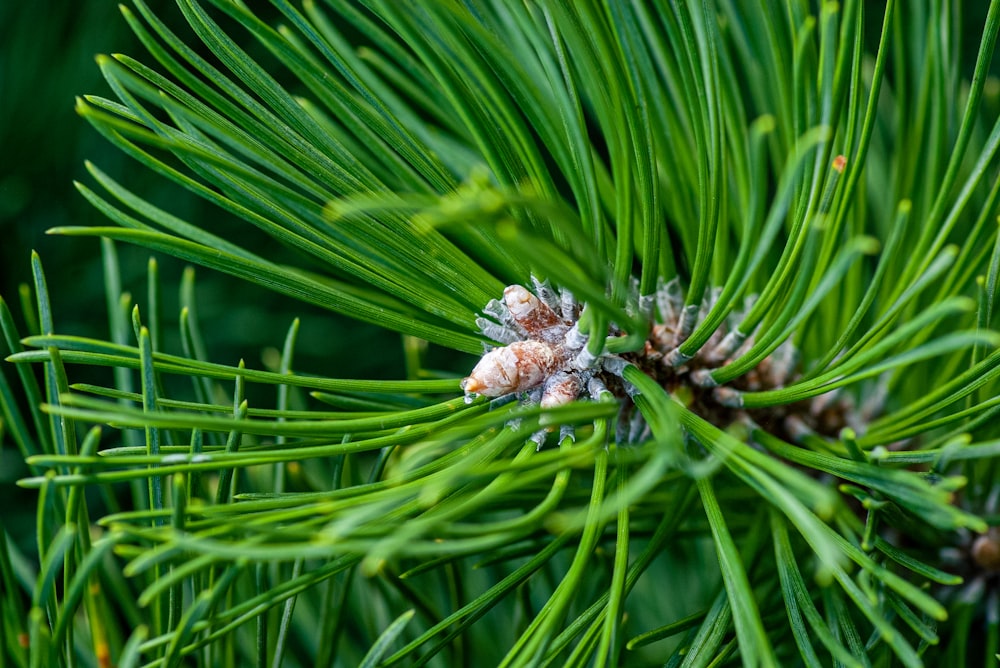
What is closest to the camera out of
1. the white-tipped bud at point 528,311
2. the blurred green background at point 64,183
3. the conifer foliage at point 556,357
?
the conifer foliage at point 556,357

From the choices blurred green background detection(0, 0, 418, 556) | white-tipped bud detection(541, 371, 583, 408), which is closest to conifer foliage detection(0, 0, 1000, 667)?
white-tipped bud detection(541, 371, 583, 408)

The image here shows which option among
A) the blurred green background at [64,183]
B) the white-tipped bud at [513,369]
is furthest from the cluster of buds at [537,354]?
the blurred green background at [64,183]

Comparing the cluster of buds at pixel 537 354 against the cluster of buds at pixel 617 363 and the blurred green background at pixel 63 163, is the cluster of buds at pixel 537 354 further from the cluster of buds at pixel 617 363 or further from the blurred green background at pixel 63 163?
the blurred green background at pixel 63 163

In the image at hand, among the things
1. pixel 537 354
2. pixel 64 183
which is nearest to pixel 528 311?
pixel 537 354

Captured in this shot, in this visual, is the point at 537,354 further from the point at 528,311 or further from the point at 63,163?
the point at 63,163

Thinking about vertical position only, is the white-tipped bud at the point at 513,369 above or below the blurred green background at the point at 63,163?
below

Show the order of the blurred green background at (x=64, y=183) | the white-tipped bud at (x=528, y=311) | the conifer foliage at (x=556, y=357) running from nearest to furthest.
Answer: the conifer foliage at (x=556, y=357) < the white-tipped bud at (x=528, y=311) < the blurred green background at (x=64, y=183)

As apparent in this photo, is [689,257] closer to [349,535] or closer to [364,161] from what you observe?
[364,161]

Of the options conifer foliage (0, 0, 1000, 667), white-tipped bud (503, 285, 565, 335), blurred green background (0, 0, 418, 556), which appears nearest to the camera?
conifer foliage (0, 0, 1000, 667)

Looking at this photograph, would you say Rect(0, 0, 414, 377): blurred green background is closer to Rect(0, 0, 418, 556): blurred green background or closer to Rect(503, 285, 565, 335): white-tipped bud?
Rect(0, 0, 418, 556): blurred green background
